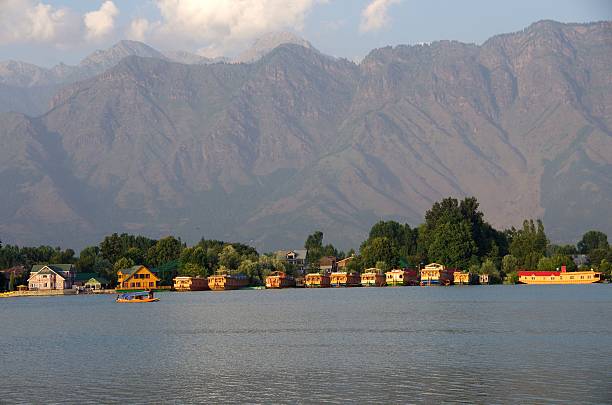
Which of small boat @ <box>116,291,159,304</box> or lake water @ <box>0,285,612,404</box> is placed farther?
small boat @ <box>116,291,159,304</box>

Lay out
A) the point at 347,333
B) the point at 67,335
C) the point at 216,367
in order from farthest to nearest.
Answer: the point at 67,335
the point at 347,333
the point at 216,367

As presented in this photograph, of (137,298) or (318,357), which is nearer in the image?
(318,357)

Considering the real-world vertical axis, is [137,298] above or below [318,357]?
above

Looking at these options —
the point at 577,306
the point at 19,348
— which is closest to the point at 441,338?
the point at 19,348

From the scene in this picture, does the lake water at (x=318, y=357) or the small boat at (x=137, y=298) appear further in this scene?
the small boat at (x=137, y=298)

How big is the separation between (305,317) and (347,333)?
2389 cm

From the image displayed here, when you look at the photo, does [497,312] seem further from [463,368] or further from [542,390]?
[542,390]

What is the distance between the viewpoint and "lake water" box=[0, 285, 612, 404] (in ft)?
177

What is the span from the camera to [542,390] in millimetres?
52938

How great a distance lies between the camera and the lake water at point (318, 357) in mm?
54062

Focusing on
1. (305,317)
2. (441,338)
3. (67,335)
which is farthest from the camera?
(305,317)

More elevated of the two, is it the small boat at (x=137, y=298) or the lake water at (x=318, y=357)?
the small boat at (x=137, y=298)

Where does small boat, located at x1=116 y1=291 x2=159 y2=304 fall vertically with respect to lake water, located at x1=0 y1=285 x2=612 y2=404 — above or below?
above

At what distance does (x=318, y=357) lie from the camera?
69.1 m
